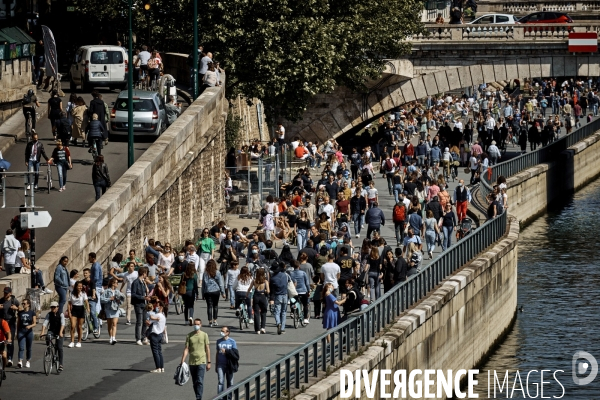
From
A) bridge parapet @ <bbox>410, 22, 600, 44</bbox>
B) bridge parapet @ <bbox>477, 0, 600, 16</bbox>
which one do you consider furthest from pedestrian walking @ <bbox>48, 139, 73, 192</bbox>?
bridge parapet @ <bbox>477, 0, 600, 16</bbox>

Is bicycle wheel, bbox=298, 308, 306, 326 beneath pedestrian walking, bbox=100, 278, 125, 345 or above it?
beneath

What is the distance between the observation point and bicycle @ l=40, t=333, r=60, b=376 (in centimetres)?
2483

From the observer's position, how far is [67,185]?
1494 inches

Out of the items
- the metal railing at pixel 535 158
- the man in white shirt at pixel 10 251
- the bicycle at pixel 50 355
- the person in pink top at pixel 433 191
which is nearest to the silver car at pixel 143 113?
the person in pink top at pixel 433 191

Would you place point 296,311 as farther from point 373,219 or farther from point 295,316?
point 373,219

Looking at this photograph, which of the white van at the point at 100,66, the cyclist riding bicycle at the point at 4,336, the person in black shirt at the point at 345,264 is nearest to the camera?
the cyclist riding bicycle at the point at 4,336

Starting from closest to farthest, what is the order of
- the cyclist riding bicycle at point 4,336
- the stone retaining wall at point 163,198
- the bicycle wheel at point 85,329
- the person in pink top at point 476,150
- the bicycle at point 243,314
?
the cyclist riding bicycle at point 4,336 → the bicycle wheel at point 85,329 → the bicycle at point 243,314 → the stone retaining wall at point 163,198 → the person in pink top at point 476,150

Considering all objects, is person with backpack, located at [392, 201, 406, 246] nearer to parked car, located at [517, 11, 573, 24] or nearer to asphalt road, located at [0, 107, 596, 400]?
asphalt road, located at [0, 107, 596, 400]

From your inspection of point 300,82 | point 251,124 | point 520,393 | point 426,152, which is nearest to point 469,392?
point 520,393

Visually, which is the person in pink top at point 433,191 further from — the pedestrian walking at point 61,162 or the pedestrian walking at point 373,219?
the pedestrian walking at point 61,162

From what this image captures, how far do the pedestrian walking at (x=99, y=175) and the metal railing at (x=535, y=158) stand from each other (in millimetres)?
15901

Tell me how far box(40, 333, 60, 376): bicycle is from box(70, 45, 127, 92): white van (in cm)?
2455

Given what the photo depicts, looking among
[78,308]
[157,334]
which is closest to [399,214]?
[78,308]

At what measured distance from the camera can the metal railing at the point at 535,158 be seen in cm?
5288
